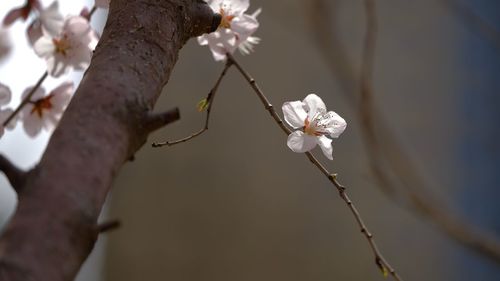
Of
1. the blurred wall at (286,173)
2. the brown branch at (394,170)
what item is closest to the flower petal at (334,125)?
the brown branch at (394,170)

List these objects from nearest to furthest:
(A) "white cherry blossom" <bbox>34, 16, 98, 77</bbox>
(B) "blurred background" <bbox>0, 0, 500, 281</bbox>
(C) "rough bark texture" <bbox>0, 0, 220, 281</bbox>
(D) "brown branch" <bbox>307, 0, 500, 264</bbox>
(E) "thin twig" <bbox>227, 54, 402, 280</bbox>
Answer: (C) "rough bark texture" <bbox>0, 0, 220, 281</bbox>
(E) "thin twig" <bbox>227, 54, 402, 280</bbox>
(A) "white cherry blossom" <bbox>34, 16, 98, 77</bbox>
(D) "brown branch" <bbox>307, 0, 500, 264</bbox>
(B) "blurred background" <bbox>0, 0, 500, 281</bbox>

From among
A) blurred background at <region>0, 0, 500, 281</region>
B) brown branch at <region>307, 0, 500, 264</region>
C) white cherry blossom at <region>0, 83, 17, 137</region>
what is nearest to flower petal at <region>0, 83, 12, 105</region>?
white cherry blossom at <region>0, 83, 17, 137</region>

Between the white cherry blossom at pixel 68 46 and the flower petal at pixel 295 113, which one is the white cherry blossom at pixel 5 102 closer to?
the white cherry blossom at pixel 68 46

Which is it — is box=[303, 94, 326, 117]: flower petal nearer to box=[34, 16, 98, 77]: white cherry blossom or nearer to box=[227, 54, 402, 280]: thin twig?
box=[227, 54, 402, 280]: thin twig

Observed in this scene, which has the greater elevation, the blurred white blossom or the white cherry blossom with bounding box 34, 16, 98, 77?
the blurred white blossom

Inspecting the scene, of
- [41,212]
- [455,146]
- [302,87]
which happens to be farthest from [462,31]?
[41,212]

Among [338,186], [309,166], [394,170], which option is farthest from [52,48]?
[309,166]
